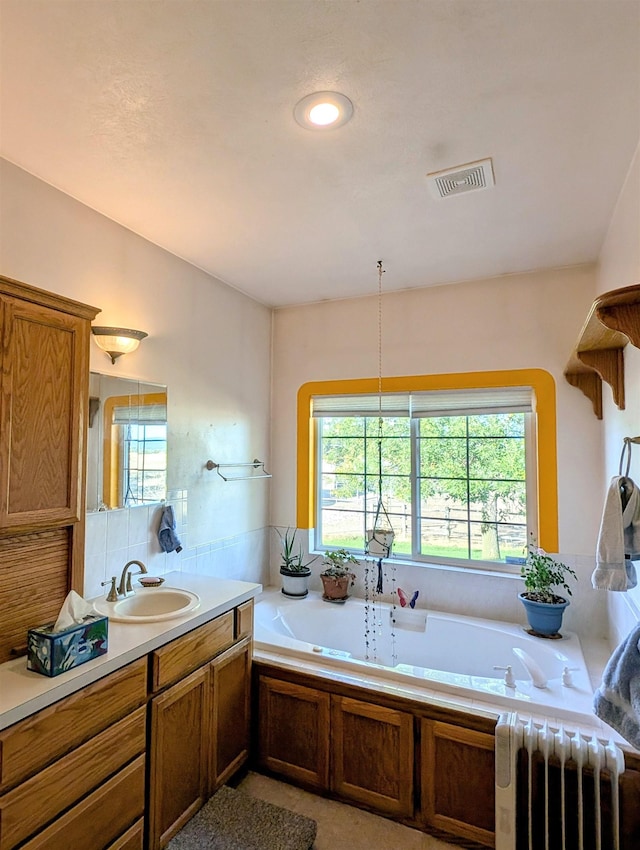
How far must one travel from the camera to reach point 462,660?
2.75 meters

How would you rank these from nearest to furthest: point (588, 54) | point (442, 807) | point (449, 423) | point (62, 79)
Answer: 1. point (588, 54)
2. point (62, 79)
3. point (442, 807)
4. point (449, 423)

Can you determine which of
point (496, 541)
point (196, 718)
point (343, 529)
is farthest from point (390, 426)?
point (196, 718)

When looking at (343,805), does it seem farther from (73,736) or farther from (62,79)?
(62,79)

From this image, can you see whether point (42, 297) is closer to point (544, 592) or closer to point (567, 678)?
point (567, 678)

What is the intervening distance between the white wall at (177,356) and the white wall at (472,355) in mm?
202

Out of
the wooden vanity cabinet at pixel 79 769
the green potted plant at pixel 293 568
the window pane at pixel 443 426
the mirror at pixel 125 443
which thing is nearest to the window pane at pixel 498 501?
the window pane at pixel 443 426

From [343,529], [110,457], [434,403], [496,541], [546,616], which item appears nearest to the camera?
[110,457]

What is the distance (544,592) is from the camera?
2.68m

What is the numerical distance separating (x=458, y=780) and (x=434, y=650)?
96 cm

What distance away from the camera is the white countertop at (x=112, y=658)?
1324mm

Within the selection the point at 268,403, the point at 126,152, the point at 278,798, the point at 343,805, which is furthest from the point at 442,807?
the point at 126,152

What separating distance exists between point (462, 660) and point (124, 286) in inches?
113

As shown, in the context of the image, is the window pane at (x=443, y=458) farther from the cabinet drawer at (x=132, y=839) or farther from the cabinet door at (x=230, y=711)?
the cabinet drawer at (x=132, y=839)

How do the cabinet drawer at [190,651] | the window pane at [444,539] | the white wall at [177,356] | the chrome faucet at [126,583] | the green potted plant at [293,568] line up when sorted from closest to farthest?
1. the cabinet drawer at [190,651]
2. the white wall at [177,356]
3. the chrome faucet at [126,583]
4. the window pane at [444,539]
5. the green potted plant at [293,568]
